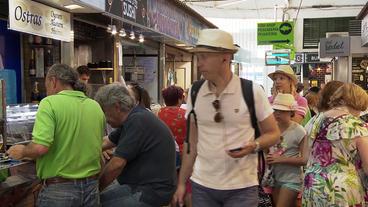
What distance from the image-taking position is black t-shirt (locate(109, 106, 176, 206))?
302 centimetres

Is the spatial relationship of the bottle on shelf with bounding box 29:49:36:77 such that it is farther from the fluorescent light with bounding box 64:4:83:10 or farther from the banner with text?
the banner with text

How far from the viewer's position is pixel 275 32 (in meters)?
19.3

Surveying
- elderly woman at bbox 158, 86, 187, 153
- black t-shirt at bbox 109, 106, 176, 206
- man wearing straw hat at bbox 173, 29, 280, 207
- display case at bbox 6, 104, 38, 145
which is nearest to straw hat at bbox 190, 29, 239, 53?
man wearing straw hat at bbox 173, 29, 280, 207

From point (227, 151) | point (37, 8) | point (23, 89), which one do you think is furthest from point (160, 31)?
point (227, 151)

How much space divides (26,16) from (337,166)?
370cm

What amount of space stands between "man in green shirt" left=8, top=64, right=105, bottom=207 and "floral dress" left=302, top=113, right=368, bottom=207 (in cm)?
156

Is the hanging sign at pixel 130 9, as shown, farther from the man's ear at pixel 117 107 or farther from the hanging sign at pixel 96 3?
the man's ear at pixel 117 107

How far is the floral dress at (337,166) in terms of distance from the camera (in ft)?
10.4

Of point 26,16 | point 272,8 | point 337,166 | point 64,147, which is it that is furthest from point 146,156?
point 272,8

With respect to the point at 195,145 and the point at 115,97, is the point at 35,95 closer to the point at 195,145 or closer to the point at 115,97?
the point at 115,97

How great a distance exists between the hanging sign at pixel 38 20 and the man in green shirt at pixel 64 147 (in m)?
2.20

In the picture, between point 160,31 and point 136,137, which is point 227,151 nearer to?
Answer: point 136,137

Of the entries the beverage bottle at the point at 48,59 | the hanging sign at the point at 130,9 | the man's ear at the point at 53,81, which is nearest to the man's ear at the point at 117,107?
the man's ear at the point at 53,81

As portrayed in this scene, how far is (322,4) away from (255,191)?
2079cm
